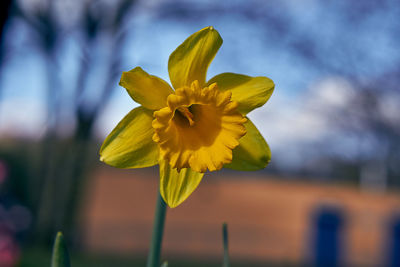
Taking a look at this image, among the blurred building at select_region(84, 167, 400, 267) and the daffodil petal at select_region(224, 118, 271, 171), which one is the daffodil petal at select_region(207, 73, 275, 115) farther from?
the blurred building at select_region(84, 167, 400, 267)

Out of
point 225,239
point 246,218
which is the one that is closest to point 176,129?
point 225,239

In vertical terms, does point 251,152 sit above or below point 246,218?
below

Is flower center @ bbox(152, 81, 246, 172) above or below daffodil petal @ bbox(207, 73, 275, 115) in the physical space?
below

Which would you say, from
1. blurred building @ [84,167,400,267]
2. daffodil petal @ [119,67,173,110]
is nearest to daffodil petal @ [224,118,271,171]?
daffodil petal @ [119,67,173,110]

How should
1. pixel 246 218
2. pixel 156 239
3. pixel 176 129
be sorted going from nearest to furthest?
pixel 156 239
pixel 176 129
pixel 246 218

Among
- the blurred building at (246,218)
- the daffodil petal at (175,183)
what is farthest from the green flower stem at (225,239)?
the blurred building at (246,218)

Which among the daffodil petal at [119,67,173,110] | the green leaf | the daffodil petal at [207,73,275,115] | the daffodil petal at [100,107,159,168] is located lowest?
the green leaf

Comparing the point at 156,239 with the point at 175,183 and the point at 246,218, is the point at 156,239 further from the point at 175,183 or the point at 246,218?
the point at 246,218
